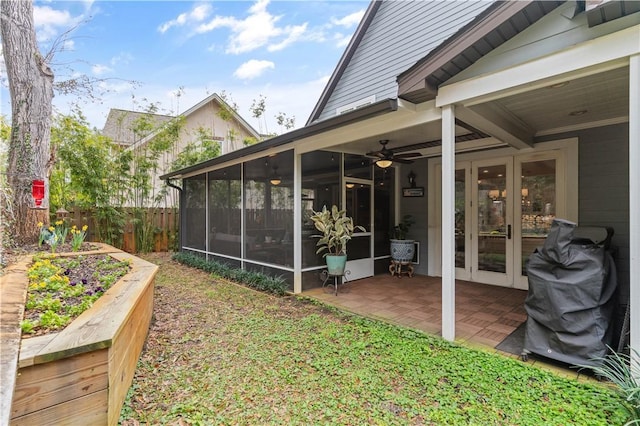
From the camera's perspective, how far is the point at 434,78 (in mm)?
3188

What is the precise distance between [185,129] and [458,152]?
34.9 ft

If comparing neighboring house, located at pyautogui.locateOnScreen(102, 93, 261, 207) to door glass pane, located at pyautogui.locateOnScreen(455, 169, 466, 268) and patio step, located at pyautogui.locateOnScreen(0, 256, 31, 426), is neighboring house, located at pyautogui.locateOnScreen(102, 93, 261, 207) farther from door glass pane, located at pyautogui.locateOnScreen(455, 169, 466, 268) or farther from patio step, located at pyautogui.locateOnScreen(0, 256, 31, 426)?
door glass pane, located at pyautogui.locateOnScreen(455, 169, 466, 268)

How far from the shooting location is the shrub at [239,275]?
5445 mm

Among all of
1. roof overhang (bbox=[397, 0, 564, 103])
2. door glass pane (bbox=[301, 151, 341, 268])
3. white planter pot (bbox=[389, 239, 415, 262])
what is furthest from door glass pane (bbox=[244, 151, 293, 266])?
roof overhang (bbox=[397, 0, 564, 103])

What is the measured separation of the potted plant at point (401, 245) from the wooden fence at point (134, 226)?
7.60 m

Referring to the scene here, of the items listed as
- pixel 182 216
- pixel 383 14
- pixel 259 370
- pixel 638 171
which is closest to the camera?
pixel 638 171

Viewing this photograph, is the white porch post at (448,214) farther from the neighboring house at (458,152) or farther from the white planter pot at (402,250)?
the white planter pot at (402,250)

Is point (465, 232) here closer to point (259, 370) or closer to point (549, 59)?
point (549, 59)

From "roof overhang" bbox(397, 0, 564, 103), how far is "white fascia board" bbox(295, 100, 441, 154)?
0.11 meters

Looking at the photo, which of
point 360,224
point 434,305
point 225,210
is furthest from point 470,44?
point 225,210

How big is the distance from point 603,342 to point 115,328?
3861mm

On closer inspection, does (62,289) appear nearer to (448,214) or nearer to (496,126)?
(448,214)

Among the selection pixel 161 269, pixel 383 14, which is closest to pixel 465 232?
pixel 383 14

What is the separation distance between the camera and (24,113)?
6.38 metres
